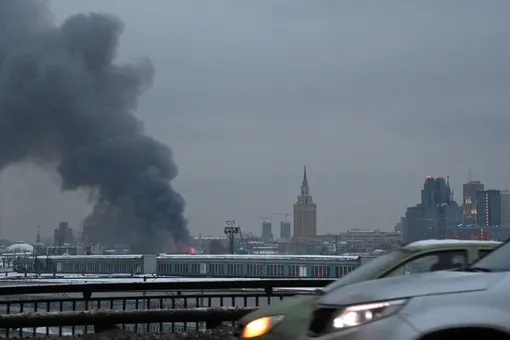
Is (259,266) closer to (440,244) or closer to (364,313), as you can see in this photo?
(440,244)

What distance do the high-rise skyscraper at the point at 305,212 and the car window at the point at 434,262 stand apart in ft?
282

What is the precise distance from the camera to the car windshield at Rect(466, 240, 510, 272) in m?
→ 4.14

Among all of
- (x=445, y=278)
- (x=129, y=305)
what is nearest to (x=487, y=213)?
(x=129, y=305)

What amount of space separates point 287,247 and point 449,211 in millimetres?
43611

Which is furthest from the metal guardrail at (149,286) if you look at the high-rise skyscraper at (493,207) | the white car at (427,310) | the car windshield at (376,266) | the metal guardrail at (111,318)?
the high-rise skyscraper at (493,207)

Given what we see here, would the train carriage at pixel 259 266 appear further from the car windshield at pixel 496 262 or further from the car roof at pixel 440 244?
the car windshield at pixel 496 262

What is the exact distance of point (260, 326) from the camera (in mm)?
6832

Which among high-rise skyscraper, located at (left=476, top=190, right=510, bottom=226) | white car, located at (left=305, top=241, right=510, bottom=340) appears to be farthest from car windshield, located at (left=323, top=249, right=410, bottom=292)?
high-rise skyscraper, located at (left=476, top=190, right=510, bottom=226)

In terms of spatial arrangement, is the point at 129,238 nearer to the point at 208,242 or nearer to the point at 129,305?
the point at 208,242

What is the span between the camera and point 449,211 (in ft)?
109

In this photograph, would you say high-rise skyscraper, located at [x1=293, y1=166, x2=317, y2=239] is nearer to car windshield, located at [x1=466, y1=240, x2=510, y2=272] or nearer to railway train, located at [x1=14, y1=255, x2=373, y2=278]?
railway train, located at [x1=14, y1=255, x2=373, y2=278]

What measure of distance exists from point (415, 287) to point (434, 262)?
2660 mm

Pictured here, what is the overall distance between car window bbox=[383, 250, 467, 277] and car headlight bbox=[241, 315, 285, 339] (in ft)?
3.72

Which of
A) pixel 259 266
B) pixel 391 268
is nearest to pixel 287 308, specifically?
pixel 391 268
